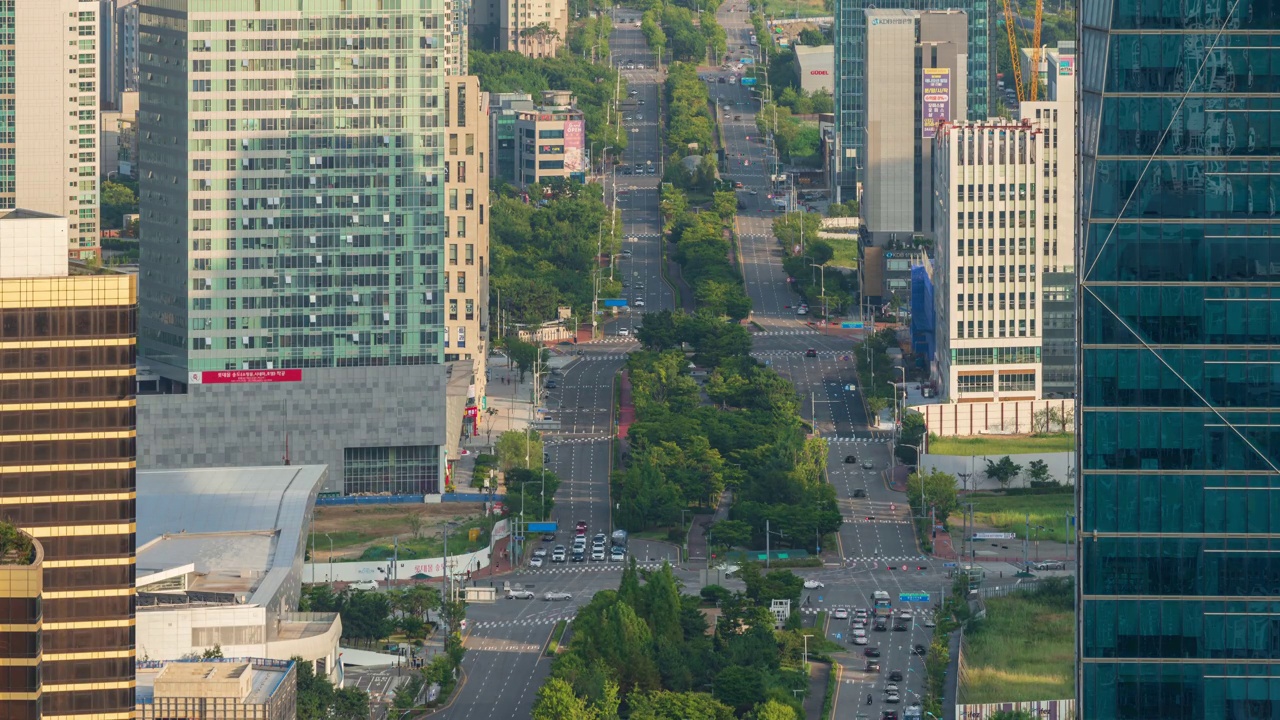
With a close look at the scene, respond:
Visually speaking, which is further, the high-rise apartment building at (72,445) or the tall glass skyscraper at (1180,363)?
the high-rise apartment building at (72,445)

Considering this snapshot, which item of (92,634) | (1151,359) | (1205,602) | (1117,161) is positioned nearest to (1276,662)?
(1205,602)

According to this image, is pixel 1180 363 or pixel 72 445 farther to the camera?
pixel 72 445

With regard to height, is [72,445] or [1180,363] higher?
[1180,363]

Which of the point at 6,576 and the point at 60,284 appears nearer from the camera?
the point at 6,576

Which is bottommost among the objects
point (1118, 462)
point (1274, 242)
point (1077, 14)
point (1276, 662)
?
point (1276, 662)

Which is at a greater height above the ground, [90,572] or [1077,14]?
[1077,14]

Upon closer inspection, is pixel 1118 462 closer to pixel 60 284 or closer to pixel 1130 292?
pixel 1130 292
